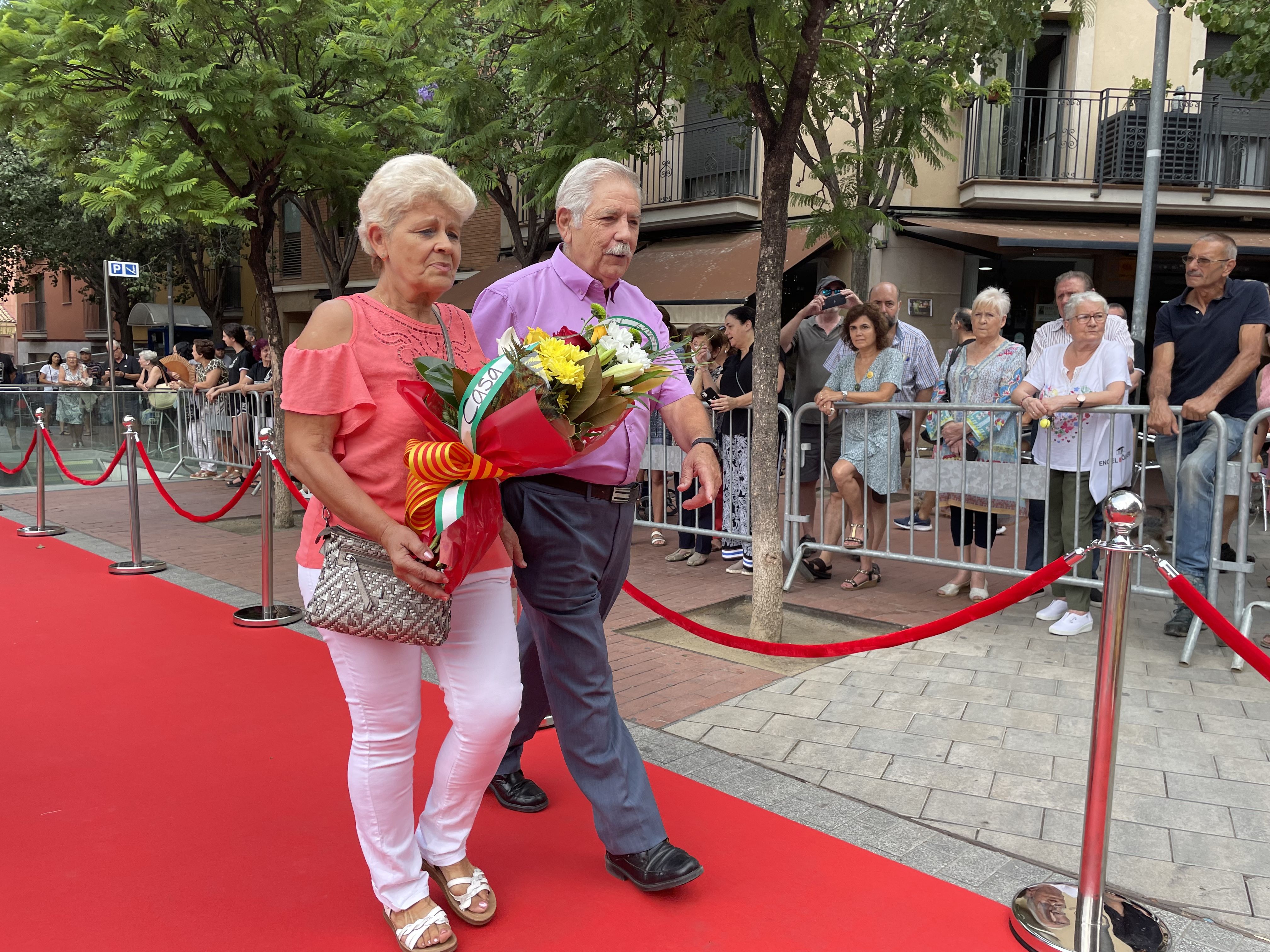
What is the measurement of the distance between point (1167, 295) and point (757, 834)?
17296mm

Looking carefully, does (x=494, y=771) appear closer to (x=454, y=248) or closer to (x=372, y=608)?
(x=372, y=608)

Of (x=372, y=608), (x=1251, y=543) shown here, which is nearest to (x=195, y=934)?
(x=372, y=608)

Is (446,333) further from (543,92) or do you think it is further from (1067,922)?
(543,92)

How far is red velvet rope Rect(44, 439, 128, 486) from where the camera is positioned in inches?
398

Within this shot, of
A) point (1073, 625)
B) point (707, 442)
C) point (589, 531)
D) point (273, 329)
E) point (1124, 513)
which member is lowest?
point (1073, 625)

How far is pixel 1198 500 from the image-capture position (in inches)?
215

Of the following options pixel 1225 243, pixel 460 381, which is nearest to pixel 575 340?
pixel 460 381

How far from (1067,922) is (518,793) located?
1.79 metres

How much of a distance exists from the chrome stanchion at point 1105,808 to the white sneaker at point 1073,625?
Result: 10.1ft

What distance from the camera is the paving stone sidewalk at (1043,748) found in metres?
3.16

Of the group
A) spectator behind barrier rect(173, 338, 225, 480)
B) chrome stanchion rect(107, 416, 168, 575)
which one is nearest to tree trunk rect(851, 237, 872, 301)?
spectator behind barrier rect(173, 338, 225, 480)

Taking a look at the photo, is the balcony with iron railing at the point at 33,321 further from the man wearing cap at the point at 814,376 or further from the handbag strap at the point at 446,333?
the handbag strap at the point at 446,333

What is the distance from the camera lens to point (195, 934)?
2.67 metres

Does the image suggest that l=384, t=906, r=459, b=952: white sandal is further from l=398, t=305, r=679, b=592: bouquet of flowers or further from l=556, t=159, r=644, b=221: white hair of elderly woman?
l=556, t=159, r=644, b=221: white hair of elderly woman
